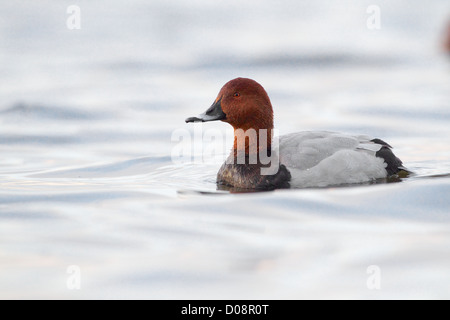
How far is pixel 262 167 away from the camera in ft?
24.7

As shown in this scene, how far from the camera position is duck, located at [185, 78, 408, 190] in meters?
7.39

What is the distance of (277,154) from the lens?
7.55 m

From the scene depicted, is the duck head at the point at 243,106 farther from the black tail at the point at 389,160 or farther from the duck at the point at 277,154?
the black tail at the point at 389,160

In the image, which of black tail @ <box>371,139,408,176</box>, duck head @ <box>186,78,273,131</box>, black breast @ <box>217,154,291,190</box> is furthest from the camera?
black tail @ <box>371,139,408,176</box>

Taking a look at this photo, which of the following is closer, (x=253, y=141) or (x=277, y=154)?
(x=277, y=154)

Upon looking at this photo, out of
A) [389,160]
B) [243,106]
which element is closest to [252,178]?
[243,106]

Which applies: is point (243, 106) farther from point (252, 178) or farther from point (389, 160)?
point (389, 160)

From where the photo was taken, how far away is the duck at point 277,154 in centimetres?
739

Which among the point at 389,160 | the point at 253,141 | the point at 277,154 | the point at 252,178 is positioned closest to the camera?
the point at 252,178

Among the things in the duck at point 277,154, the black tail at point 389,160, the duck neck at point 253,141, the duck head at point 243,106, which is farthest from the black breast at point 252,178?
the black tail at point 389,160

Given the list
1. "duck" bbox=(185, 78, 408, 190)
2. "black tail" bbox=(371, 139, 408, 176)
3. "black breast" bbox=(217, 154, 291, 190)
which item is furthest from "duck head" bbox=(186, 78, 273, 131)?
"black tail" bbox=(371, 139, 408, 176)

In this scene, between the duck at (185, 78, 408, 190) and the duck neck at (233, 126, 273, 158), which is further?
the duck neck at (233, 126, 273, 158)

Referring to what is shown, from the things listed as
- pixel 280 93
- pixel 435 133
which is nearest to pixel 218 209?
pixel 435 133

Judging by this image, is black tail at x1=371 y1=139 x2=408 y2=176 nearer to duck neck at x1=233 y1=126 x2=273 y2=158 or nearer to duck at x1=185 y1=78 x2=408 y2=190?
duck at x1=185 y1=78 x2=408 y2=190
